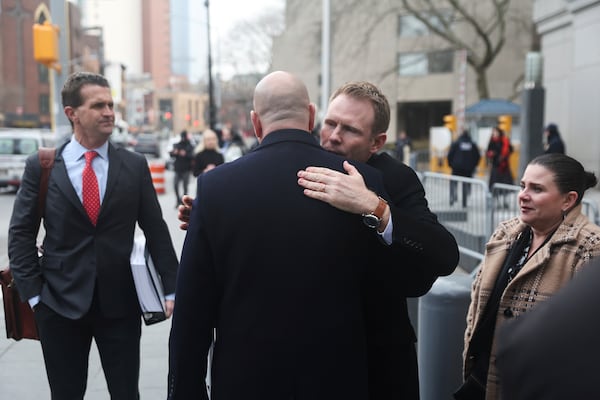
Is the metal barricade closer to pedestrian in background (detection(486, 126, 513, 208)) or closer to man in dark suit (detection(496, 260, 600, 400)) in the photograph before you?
pedestrian in background (detection(486, 126, 513, 208))

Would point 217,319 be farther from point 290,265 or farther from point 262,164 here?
point 262,164

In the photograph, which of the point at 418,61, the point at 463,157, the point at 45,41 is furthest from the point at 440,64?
the point at 45,41

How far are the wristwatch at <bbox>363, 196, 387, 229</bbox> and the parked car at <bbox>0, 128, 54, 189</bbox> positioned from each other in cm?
1802

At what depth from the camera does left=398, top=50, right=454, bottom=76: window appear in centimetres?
4650

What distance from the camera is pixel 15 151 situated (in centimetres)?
1864

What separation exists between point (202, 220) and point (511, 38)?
4635 centimetres

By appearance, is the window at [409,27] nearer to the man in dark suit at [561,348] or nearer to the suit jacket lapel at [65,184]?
the suit jacket lapel at [65,184]

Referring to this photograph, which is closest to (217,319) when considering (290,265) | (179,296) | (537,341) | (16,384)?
(179,296)

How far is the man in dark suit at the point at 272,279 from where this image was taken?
6.59 ft

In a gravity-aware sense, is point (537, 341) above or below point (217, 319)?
above

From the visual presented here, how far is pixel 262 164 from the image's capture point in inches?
80.7

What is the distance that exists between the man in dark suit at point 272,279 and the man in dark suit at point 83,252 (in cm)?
118

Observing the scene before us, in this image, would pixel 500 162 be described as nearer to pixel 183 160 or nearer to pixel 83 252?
pixel 183 160

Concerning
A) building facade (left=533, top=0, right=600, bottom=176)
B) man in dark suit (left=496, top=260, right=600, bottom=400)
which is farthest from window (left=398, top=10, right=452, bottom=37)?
man in dark suit (left=496, top=260, right=600, bottom=400)
